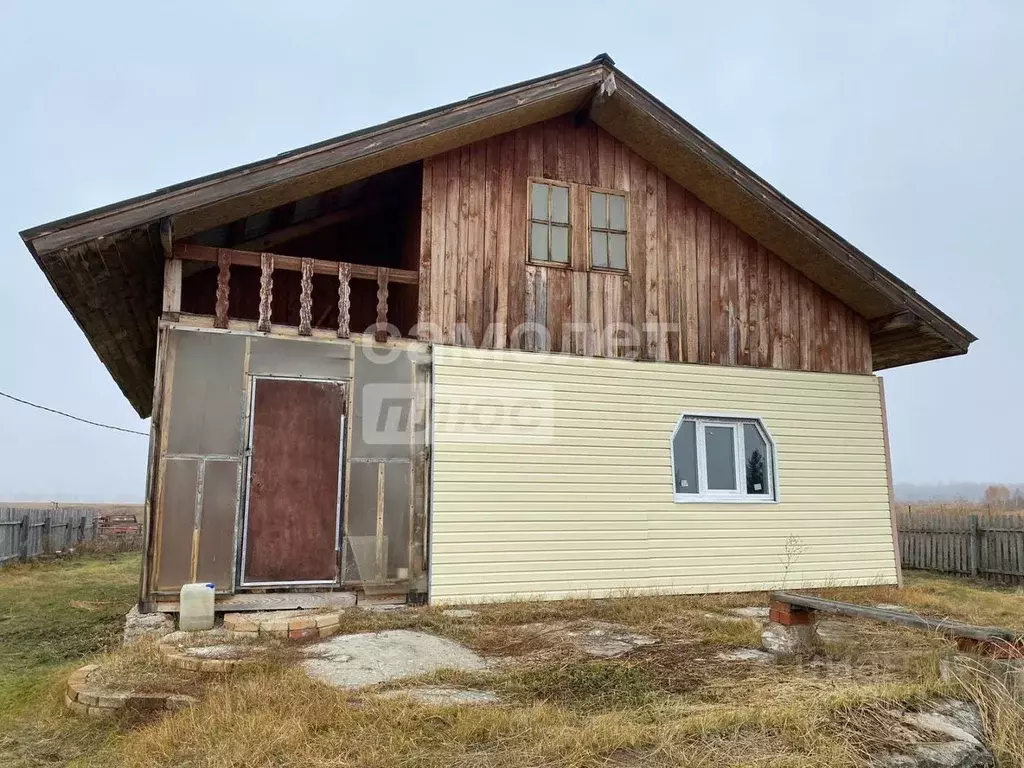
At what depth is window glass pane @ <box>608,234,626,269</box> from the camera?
9.68 m

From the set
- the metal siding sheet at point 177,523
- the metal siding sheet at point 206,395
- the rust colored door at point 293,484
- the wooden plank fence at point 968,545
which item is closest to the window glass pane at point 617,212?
the rust colored door at point 293,484

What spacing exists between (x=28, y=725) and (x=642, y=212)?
8287 mm

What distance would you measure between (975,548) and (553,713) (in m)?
14.3

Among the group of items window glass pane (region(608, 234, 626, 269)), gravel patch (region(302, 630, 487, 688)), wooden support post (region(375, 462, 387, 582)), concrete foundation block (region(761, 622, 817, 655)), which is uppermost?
window glass pane (region(608, 234, 626, 269))

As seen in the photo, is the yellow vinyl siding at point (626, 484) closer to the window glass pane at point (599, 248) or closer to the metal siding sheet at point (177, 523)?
the window glass pane at point (599, 248)

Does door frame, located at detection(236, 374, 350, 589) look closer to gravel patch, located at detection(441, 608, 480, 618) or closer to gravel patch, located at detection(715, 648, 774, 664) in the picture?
gravel patch, located at detection(441, 608, 480, 618)

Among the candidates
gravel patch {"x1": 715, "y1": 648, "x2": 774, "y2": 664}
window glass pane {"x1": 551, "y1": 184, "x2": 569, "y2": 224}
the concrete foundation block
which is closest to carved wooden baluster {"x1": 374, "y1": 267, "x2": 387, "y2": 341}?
window glass pane {"x1": 551, "y1": 184, "x2": 569, "y2": 224}

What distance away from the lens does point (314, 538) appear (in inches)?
312

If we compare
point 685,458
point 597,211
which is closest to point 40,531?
point 597,211

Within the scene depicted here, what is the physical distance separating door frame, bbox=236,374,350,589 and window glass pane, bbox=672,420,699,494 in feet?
13.5

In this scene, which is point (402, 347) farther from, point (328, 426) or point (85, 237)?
point (85, 237)

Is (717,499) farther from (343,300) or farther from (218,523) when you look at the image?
(218,523)

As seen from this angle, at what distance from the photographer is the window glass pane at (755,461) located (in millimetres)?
9883

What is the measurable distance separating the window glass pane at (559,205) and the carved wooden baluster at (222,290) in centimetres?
395
